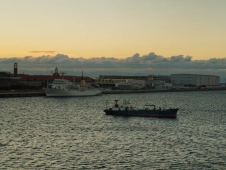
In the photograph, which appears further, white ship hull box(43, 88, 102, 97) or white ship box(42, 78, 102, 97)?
white ship box(42, 78, 102, 97)

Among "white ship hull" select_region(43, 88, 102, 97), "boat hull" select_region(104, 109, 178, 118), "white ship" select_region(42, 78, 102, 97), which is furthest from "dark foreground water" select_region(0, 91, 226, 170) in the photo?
"white ship" select_region(42, 78, 102, 97)

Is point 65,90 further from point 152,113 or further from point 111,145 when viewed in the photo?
point 111,145

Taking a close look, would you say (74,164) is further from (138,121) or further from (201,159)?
(138,121)

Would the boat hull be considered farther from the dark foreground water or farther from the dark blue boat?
the dark foreground water

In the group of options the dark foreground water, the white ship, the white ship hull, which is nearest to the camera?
the dark foreground water

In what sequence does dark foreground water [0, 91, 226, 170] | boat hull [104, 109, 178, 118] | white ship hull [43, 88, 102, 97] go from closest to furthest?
dark foreground water [0, 91, 226, 170], boat hull [104, 109, 178, 118], white ship hull [43, 88, 102, 97]

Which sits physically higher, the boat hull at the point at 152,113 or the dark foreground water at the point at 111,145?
the boat hull at the point at 152,113

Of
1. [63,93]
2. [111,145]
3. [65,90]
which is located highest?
[65,90]

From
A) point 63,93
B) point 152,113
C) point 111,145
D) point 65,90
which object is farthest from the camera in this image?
point 65,90

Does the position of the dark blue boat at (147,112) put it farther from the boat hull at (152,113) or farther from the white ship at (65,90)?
the white ship at (65,90)

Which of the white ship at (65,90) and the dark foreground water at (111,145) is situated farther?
the white ship at (65,90)

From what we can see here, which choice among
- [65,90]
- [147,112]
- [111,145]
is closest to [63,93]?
[65,90]

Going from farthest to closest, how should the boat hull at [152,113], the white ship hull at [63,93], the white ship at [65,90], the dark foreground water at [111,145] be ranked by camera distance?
the white ship at [65,90]
the white ship hull at [63,93]
the boat hull at [152,113]
the dark foreground water at [111,145]

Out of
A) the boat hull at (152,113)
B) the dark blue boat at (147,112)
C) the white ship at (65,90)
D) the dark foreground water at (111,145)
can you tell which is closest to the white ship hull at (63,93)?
the white ship at (65,90)
